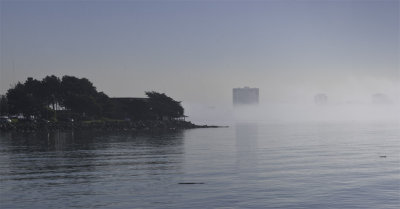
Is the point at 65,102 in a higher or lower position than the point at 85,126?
higher

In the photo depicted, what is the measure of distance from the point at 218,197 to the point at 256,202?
229 centimetres

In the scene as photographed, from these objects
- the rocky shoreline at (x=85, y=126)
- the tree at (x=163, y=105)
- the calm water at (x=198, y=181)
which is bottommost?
the calm water at (x=198, y=181)

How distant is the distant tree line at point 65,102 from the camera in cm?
12238

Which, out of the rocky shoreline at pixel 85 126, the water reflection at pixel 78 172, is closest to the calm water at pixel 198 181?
the water reflection at pixel 78 172

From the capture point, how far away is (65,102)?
13338 cm

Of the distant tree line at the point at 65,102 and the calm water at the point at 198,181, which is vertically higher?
the distant tree line at the point at 65,102

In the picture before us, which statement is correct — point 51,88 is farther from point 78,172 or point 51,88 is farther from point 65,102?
point 78,172

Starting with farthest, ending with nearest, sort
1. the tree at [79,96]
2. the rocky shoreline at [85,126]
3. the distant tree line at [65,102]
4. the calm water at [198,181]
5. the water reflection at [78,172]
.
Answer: the tree at [79,96] < the distant tree line at [65,102] < the rocky shoreline at [85,126] < the water reflection at [78,172] < the calm water at [198,181]

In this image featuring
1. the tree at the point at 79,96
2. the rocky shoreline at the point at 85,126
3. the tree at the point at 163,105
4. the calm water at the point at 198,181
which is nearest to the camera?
the calm water at the point at 198,181

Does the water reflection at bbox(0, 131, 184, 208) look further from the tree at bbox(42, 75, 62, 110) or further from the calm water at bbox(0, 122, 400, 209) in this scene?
the tree at bbox(42, 75, 62, 110)

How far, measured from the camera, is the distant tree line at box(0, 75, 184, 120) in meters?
122

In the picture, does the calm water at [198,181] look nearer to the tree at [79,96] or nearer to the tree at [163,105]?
the tree at [79,96]

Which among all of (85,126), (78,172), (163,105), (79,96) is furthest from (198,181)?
(163,105)

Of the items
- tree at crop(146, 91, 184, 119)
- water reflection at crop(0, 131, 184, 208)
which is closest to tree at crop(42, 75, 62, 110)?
tree at crop(146, 91, 184, 119)
